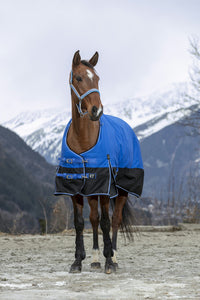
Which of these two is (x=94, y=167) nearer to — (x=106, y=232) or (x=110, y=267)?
(x=106, y=232)

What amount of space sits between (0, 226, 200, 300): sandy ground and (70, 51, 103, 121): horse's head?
1851mm

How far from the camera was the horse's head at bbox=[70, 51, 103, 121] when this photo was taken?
16.8 ft

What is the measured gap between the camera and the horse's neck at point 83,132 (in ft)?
18.2

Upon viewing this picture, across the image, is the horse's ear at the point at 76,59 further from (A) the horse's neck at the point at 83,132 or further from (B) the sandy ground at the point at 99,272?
(B) the sandy ground at the point at 99,272

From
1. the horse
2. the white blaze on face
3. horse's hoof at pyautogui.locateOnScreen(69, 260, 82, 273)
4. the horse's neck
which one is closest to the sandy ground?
horse's hoof at pyautogui.locateOnScreen(69, 260, 82, 273)

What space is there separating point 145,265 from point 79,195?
4.70 feet

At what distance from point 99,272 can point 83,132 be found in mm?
1761

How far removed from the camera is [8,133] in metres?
45.9

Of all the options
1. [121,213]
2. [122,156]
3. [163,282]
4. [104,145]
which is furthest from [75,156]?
[163,282]

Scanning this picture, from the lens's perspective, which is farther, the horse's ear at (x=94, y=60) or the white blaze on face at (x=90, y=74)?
the horse's ear at (x=94, y=60)

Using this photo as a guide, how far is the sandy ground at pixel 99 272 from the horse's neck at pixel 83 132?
5.10 feet

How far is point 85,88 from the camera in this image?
5.31 metres

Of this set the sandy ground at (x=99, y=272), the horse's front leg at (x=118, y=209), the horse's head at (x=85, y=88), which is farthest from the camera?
the horse's front leg at (x=118, y=209)

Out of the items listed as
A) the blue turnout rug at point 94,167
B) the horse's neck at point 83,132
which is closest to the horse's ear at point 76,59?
the horse's neck at point 83,132
